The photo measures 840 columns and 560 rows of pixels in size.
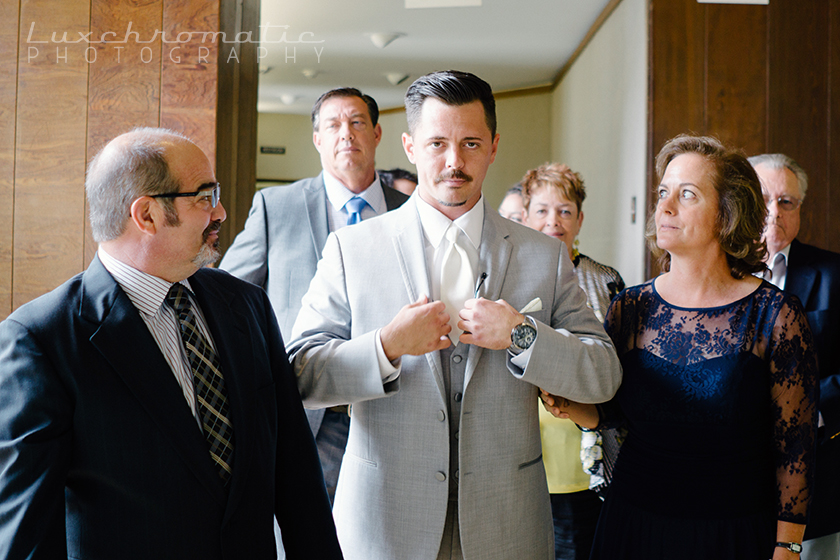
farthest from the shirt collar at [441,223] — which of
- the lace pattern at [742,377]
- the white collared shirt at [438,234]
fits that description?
the lace pattern at [742,377]

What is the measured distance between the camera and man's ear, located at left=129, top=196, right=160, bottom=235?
1.31m

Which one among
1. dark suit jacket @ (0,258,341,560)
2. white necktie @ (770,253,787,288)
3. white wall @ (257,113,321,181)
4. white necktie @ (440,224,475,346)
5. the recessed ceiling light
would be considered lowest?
dark suit jacket @ (0,258,341,560)

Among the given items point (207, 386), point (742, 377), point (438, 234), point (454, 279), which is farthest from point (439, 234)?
point (742, 377)

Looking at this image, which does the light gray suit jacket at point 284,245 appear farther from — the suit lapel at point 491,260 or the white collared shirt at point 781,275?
the white collared shirt at point 781,275

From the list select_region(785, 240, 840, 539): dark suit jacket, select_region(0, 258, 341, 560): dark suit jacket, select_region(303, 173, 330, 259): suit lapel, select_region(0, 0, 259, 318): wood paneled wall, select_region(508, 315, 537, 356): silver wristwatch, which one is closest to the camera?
select_region(0, 258, 341, 560): dark suit jacket

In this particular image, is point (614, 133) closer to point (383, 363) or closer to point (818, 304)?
point (818, 304)

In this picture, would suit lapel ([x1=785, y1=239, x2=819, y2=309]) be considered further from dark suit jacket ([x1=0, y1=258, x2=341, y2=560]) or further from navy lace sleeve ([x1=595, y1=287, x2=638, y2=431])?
dark suit jacket ([x1=0, y1=258, x2=341, y2=560])

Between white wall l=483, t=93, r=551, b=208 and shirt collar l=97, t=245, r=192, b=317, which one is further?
white wall l=483, t=93, r=551, b=208

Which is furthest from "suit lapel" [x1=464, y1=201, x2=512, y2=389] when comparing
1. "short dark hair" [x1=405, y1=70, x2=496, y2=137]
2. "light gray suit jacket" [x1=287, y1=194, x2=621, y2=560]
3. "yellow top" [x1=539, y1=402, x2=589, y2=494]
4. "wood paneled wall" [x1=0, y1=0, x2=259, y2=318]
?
"wood paneled wall" [x1=0, y1=0, x2=259, y2=318]

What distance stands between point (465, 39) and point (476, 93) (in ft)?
15.9

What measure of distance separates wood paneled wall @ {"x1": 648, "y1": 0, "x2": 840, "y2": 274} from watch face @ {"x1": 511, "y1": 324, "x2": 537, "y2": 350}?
2.97 meters

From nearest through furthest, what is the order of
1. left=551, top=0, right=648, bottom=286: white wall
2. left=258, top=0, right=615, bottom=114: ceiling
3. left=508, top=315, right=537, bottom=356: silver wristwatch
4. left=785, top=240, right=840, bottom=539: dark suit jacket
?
left=508, top=315, right=537, bottom=356: silver wristwatch
left=785, top=240, right=840, bottom=539: dark suit jacket
left=551, top=0, right=648, bottom=286: white wall
left=258, top=0, right=615, bottom=114: ceiling

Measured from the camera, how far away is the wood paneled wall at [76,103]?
293 cm

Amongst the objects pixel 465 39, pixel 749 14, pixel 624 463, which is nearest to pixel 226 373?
pixel 624 463
